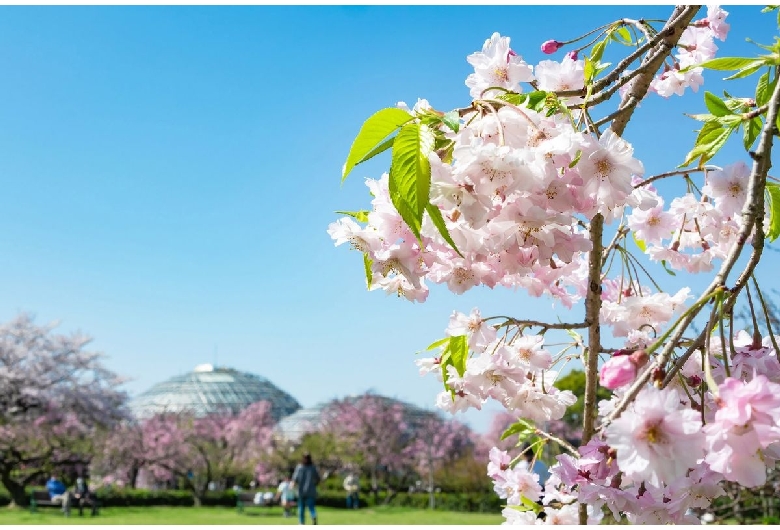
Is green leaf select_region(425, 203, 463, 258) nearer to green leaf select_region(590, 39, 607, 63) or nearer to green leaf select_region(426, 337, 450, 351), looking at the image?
green leaf select_region(426, 337, 450, 351)

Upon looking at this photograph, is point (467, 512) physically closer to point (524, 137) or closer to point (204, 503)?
point (204, 503)


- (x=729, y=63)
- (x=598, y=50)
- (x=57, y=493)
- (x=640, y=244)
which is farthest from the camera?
(x=57, y=493)

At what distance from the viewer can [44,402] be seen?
1775 cm

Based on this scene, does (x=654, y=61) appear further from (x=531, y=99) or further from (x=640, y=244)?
(x=640, y=244)

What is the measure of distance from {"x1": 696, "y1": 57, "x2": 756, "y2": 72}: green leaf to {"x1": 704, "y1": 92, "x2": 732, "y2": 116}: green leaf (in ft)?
0.22

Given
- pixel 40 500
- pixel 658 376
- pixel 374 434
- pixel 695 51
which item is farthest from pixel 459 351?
pixel 374 434

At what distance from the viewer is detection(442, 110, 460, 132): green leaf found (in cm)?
88

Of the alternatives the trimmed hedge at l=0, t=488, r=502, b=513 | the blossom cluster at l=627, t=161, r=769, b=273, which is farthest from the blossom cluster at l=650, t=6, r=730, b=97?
the trimmed hedge at l=0, t=488, r=502, b=513

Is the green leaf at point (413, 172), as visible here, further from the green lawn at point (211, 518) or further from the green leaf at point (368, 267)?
the green lawn at point (211, 518)

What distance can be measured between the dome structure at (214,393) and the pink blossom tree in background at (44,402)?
15828 millimetres

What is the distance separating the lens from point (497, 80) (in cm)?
134

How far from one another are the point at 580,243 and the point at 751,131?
0.96 feet

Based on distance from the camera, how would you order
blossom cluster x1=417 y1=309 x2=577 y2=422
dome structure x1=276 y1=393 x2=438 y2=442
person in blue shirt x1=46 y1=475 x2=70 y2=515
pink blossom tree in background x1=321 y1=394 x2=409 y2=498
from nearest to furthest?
1. blossom cluster x1=417 y1=309 x2=577 y2=422
2. person in blue shirt x1=46 y1=475 x2=70 y2=515
3. pink blossom tree in background x1=321 y1=394 x2=409 y2=498
4. dome structure x1=276 y1=393 x2=438 y2=442

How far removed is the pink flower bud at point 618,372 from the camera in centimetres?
77
